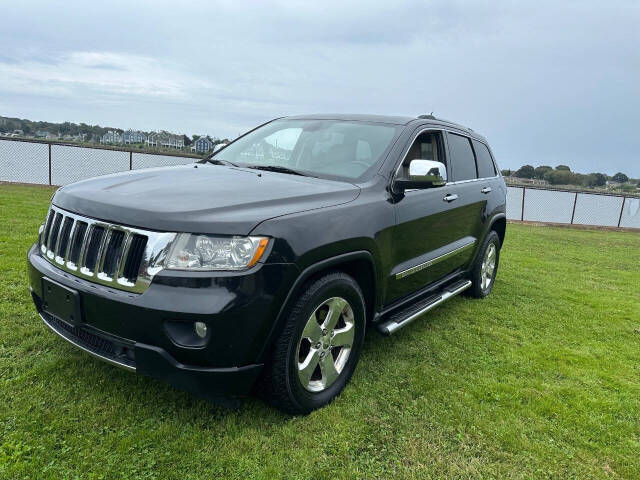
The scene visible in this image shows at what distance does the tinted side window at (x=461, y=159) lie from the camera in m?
4.51

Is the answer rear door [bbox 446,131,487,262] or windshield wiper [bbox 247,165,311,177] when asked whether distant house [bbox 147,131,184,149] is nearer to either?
rear door [bbox 446,131,487,262]

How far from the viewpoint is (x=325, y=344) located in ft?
9.30

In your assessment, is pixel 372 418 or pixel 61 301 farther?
pixel 372 418

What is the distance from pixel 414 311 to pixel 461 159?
1.80 meters

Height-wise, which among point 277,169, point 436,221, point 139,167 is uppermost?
point 277,169

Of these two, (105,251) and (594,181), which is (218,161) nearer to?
(105,251)

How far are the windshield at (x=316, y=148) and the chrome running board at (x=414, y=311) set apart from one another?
1070 millimetres

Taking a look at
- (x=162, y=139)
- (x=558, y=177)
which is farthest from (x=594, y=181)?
(x=162, y=139)

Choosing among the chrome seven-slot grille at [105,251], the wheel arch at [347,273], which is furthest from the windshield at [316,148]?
the chrome seven-slot grille at [105,251]

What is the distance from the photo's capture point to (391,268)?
331 cm

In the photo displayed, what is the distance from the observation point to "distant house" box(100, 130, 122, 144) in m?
18.6

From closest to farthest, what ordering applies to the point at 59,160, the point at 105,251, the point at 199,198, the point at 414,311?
the point at 105,251
the point at 199,198
the point at 414,311
the point at 59,160

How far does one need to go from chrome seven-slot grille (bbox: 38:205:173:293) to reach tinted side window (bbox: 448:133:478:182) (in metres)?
3.02

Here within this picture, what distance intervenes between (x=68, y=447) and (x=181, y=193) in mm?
1390
